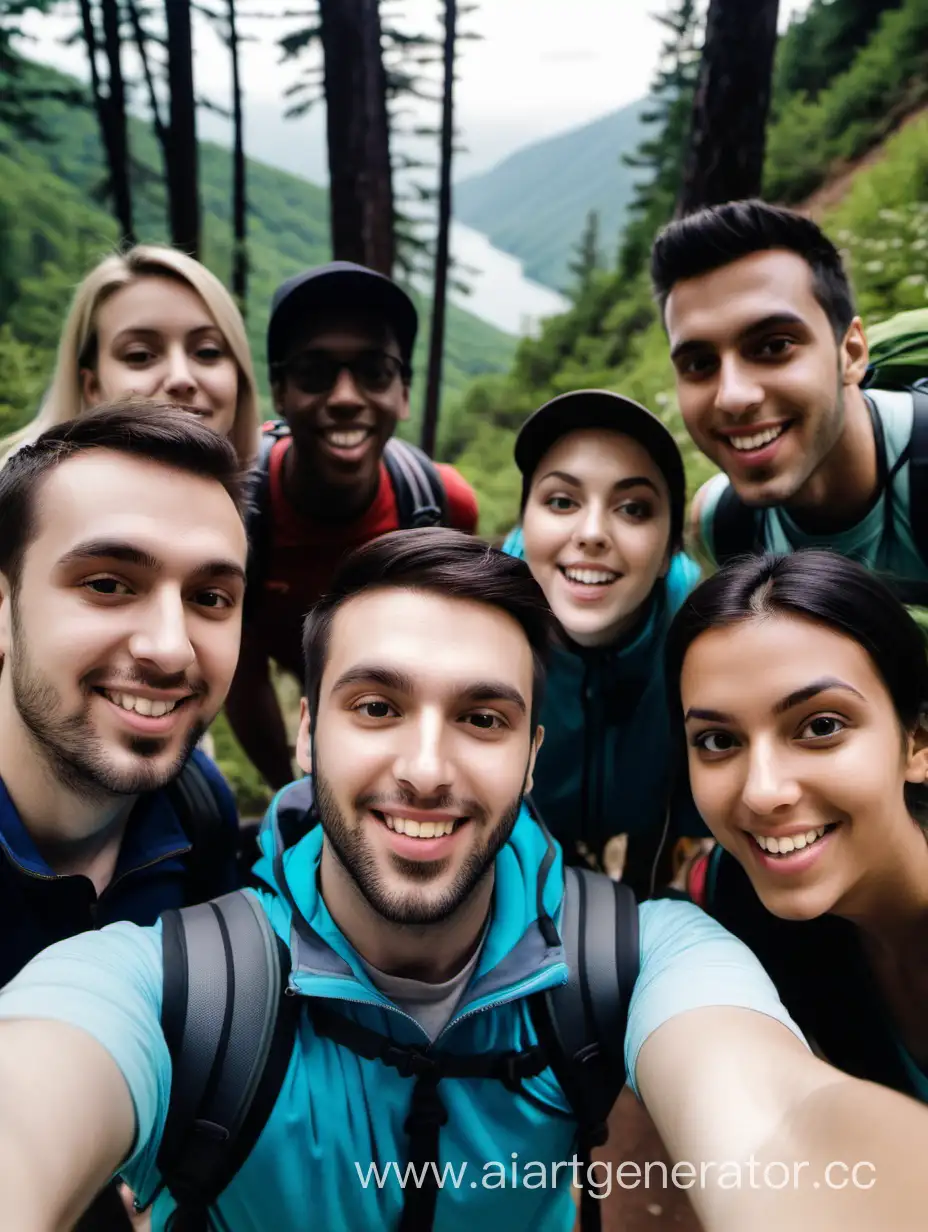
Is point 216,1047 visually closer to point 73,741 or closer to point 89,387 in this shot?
point 73,741

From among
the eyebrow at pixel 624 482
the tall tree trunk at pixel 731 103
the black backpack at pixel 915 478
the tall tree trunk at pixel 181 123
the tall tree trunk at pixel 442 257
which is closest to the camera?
the black backpack at pixel 915 478

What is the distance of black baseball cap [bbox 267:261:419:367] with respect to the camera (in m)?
3.90

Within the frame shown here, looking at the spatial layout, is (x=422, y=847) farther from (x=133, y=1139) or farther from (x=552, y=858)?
(x=133, y=1139)

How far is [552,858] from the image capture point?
2.44m

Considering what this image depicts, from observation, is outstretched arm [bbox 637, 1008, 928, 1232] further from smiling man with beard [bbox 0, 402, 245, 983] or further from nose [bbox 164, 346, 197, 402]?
nose [bbox 164, 346, 197, 402]

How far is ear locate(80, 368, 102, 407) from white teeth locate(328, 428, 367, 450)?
115 cm

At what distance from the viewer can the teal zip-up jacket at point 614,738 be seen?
3.38 metres

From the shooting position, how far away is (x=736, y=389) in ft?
9.84

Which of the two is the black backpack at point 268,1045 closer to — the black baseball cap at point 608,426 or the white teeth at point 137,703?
the white teeth at point 137,703

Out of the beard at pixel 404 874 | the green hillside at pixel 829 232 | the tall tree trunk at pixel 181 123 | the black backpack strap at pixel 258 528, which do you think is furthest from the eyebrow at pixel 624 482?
the tall tree trunk at pixel 181 123

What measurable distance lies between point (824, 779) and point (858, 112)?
673 inches

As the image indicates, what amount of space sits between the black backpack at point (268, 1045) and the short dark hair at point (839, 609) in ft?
3.36

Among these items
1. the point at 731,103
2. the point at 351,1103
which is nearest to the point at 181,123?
the point at 731,103

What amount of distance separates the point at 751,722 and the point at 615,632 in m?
1.05
